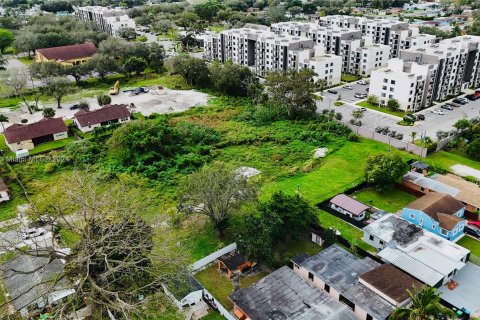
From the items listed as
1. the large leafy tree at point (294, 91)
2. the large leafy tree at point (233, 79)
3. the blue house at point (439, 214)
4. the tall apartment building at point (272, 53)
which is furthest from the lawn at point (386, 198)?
the tall apartment building at point (272, 53)

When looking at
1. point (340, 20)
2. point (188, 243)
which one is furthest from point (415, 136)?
point (340, 20)

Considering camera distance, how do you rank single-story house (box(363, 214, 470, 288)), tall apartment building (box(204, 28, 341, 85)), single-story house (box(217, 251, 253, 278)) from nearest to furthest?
single-story house (box(363, 214, 470, 288)) → single-story house (box(217, 251, 253, 278)) → tall apartment building (box(204, 28, 341, 85))

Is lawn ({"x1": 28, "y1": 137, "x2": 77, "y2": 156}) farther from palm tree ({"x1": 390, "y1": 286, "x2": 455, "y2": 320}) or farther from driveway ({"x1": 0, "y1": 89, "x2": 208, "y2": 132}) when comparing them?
palm tree ({"x1": 390, "y1": 286, "x2": 455, "y2": 320})

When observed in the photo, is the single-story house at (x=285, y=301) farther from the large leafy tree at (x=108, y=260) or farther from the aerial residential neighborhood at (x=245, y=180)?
the large leafy tree at (x=108, y=260)

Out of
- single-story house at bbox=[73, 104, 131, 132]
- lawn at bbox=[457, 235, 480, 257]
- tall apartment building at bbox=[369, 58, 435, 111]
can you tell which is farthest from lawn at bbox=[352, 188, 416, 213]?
single-story house at bbox=[73, 104, 131, 132]

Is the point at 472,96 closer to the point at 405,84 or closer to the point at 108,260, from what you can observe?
the point at 405,84

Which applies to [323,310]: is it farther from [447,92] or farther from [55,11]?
[55,11]
